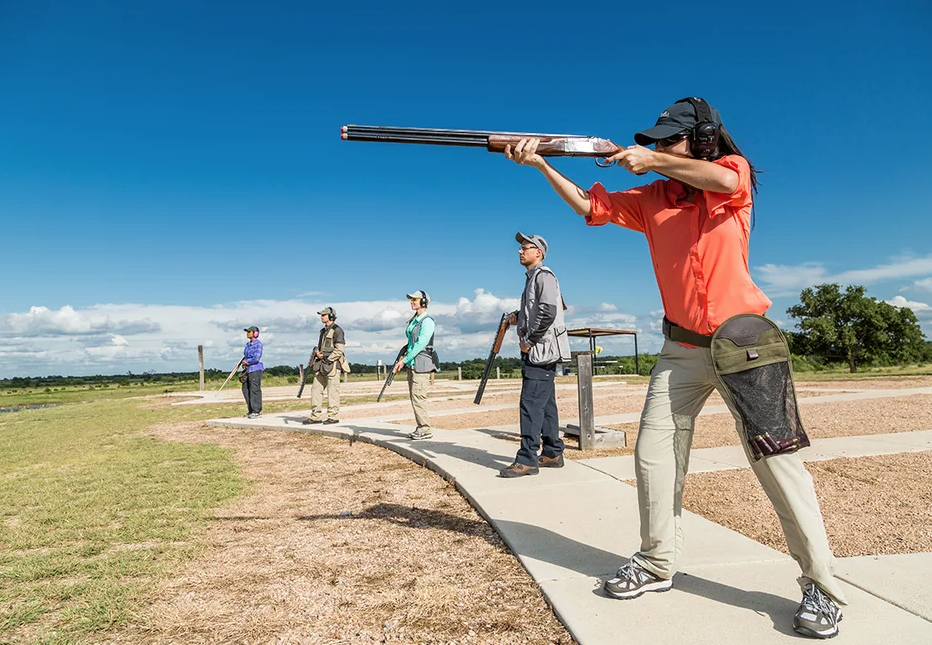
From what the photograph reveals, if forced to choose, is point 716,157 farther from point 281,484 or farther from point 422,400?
point 422,400

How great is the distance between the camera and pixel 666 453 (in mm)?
2605

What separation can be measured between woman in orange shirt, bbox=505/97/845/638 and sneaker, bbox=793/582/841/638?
0.14 m

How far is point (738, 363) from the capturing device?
236 centimetres

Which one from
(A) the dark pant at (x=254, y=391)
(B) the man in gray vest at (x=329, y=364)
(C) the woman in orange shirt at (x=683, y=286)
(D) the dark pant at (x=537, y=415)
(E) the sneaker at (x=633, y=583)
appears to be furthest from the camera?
(A) the dark pant at (x=254, y=391)

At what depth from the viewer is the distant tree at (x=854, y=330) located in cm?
3428

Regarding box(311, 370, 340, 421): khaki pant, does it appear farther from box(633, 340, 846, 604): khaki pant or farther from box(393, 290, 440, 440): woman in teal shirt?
box(633, 340, 846, 604): khaki pant

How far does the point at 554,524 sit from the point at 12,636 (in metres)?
2.82

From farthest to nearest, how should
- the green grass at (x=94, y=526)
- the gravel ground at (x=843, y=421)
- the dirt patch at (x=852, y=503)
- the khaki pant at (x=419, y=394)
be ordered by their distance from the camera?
1. the khaki pant at (x=419, y=394)
2. the gravel ground at (x=843, y=421)
3. the dirt patch at (x=852, y=503)
4. the green grass at (x=94, y=526)

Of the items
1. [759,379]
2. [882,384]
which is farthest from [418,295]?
[882,384]

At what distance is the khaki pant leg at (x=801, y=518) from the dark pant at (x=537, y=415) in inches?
120

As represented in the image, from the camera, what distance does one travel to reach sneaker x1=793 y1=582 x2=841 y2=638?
2117 millimetres

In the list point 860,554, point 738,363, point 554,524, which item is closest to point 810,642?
point 738,363

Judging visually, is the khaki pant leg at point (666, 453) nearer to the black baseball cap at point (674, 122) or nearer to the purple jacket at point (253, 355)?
the black baseball cap at point (674, 122)

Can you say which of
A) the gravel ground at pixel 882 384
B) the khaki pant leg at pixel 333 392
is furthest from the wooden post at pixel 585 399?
the gravel ground at pixel 882 384
